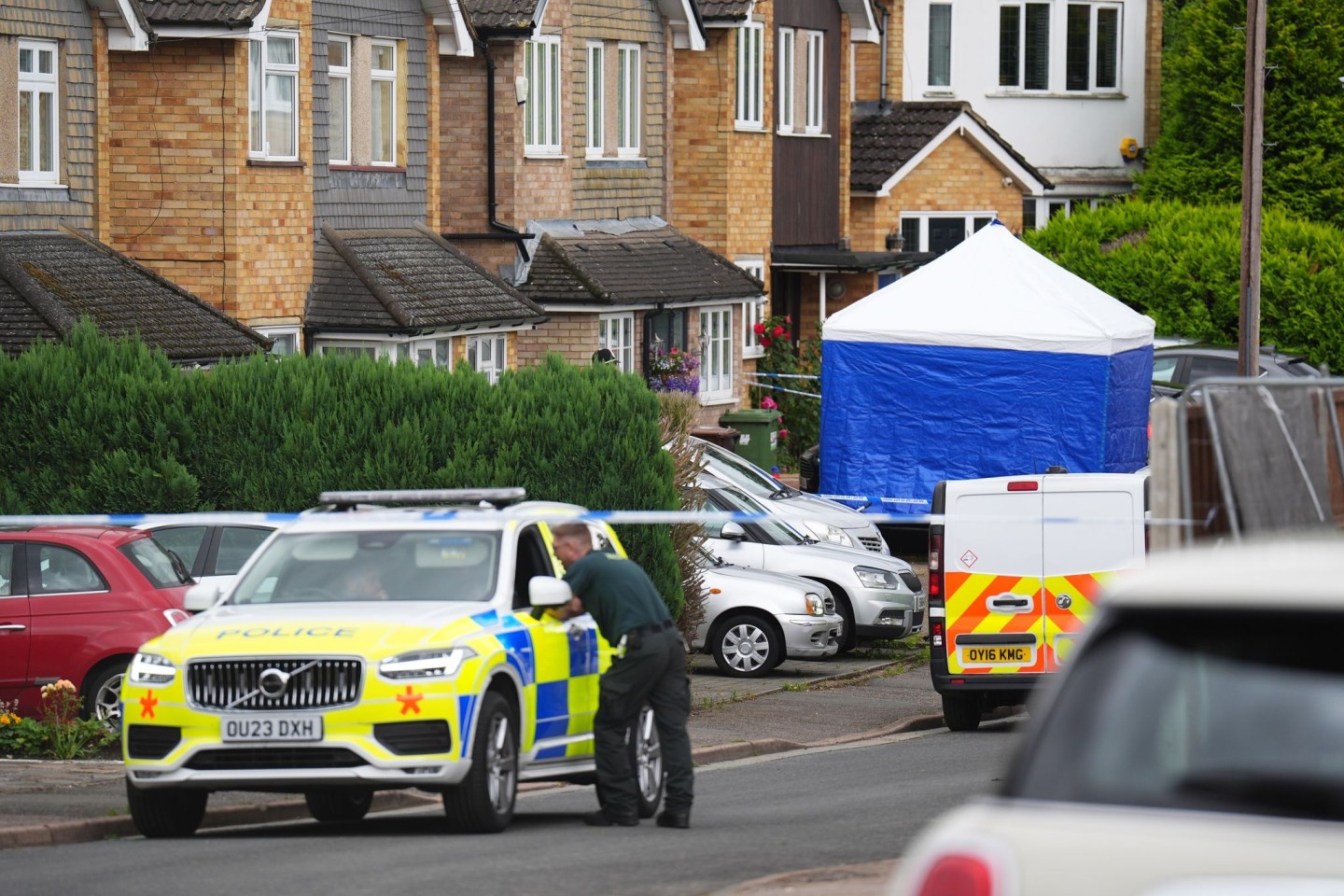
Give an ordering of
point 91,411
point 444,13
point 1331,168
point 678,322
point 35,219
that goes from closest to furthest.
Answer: point 91,411, point 35,219, point 444,13, point 678,322, point 1331,168

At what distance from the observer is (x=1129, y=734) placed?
14.4 feet

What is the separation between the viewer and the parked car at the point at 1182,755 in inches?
164

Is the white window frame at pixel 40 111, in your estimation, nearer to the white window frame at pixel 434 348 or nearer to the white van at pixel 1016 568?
the white window frame at pixel 434 348

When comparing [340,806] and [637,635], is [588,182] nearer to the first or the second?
[340,806]

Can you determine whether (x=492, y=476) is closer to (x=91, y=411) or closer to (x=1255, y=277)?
(x=91, y=411)

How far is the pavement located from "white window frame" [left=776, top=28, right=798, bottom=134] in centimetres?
1746

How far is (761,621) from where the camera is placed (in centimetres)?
2111

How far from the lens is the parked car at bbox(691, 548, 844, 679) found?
21000 millimetres

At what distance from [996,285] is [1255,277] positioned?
4.71m

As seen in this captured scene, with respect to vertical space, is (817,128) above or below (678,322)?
above

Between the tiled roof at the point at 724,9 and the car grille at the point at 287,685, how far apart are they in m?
26.0

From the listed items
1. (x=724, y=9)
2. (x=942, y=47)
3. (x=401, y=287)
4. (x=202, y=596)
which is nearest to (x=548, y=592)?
(x=202, y=596)

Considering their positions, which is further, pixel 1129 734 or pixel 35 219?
pixel 35 219

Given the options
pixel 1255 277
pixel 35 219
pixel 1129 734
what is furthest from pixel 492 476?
pixel 1129 734
